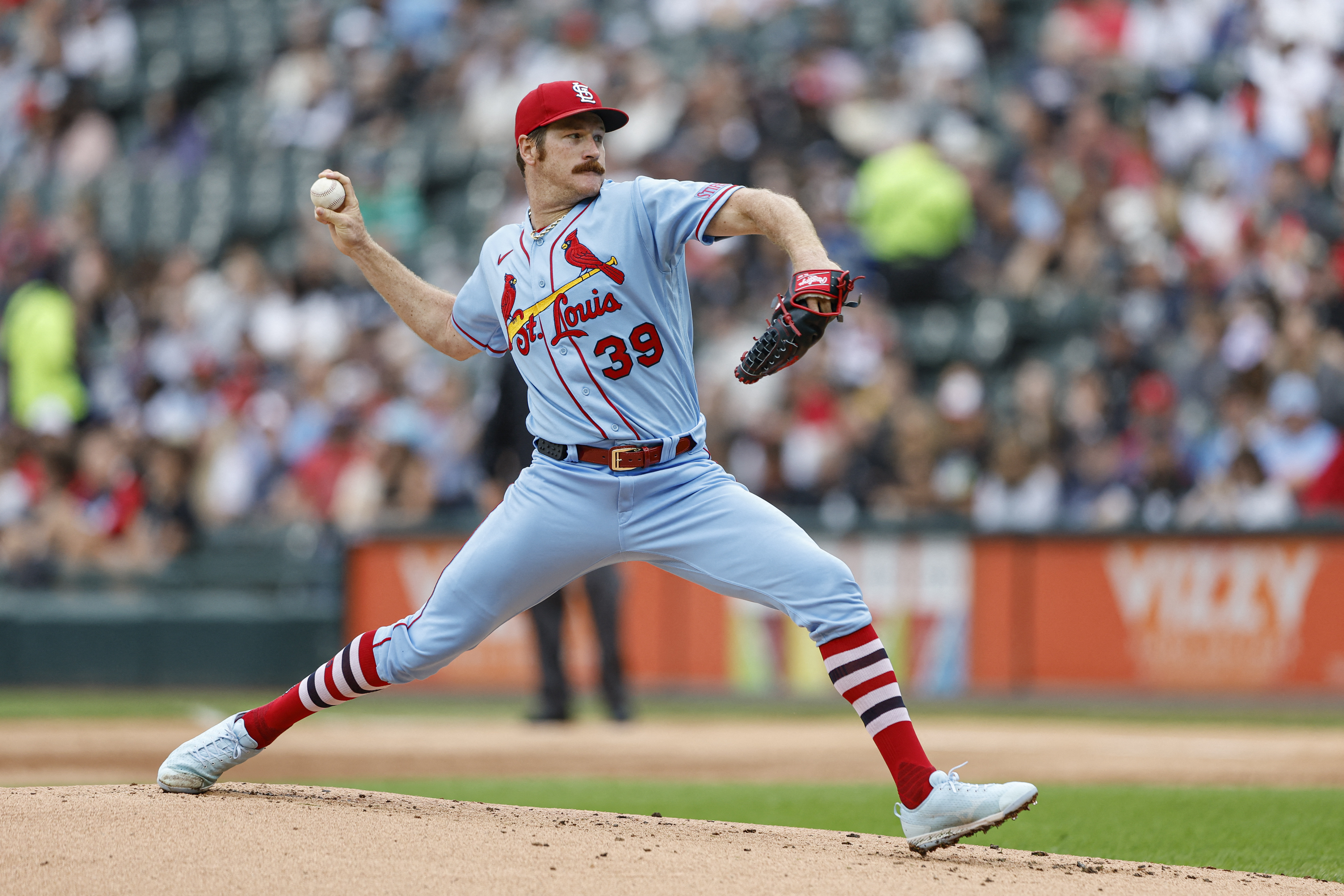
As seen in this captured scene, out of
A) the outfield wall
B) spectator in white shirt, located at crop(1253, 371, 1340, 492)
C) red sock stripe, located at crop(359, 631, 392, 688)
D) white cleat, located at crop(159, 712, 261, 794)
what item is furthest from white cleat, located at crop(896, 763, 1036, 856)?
spectator in white shirt, located at crop(1253, 371, 1340, 492)

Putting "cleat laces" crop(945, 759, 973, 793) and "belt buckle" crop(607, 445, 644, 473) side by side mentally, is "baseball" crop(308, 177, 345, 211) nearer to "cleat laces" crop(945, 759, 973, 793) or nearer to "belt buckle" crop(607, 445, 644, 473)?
"belt buckle" crop(607, 445, 644, 473)

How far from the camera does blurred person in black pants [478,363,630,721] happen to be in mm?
8766

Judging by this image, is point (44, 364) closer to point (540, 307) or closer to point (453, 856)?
point (540, 307)

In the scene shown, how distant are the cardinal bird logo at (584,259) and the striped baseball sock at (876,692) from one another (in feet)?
3.75

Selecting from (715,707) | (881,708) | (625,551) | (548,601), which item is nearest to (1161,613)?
(715,707)

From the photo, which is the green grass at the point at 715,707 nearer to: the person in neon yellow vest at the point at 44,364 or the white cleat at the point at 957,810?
the person in neon yellow vest at the point at 44,364

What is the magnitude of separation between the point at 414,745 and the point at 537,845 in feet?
14.3

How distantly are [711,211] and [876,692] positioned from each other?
1.35m

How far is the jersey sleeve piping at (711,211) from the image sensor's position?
441cm

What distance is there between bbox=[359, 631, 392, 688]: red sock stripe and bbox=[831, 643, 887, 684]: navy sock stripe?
1.30 m

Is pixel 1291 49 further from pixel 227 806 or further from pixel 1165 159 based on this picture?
pixel 227 806

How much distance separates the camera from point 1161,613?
34.5ft

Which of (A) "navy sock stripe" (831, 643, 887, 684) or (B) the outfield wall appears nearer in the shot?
(A) "navy sock stripe" (831, 643, 887, 684)

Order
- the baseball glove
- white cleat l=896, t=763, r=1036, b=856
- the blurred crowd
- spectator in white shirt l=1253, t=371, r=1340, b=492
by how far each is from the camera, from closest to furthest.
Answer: the baseball glove → white cleat l=896, t=763, r=1036, b=856 → spectator in white shirt l=1253, t=371, r=1340, b=492 → the blurred crowd
